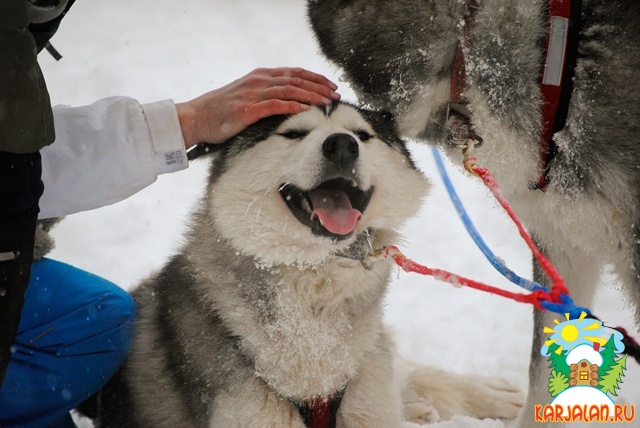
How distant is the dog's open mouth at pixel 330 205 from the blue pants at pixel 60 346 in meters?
0.85

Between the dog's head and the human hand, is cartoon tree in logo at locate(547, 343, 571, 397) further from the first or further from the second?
the human hand

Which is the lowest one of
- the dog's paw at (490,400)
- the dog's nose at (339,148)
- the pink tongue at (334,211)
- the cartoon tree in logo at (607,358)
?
the dog's paw at (490,400)

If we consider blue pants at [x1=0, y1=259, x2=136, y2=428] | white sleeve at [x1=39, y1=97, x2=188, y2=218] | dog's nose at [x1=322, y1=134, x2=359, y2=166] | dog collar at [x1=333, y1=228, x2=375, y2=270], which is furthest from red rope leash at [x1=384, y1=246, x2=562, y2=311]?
blue pants at [x1=0, y1=259, x2=136, y2=428]

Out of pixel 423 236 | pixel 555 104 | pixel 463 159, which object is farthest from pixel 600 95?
pixel 423 236

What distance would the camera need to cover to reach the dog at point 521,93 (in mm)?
1785

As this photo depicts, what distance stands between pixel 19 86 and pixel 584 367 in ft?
5.02

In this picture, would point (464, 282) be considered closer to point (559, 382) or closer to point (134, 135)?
point (559, 382)

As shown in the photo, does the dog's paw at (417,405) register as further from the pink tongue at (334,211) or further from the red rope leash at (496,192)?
the pink tongue at (334,211)

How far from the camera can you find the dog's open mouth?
5.62 feet

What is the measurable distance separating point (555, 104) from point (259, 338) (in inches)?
42.0

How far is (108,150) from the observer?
1.90 m

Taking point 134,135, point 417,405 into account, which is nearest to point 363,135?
point 134,135

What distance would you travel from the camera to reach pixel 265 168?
5.88 feet

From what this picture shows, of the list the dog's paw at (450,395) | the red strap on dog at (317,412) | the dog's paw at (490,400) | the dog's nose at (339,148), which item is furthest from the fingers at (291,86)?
the dog's paw at (490,400)
